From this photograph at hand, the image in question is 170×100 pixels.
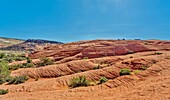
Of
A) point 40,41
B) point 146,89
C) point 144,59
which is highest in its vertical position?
point 40,41

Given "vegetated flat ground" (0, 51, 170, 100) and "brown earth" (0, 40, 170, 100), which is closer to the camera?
"vegetated flat ground" (0, 51, 170, 100)

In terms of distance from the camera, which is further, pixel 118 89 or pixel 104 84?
pixel 104 84

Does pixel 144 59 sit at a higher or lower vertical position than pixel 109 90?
higher

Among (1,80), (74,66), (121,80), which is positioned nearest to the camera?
(121,80)

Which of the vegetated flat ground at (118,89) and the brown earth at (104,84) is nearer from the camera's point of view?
the vegetated flat ground at (118,89)

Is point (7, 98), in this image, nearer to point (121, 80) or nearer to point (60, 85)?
point (60, 85)

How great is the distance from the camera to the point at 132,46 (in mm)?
42156

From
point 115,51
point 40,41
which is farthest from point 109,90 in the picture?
point 40,41

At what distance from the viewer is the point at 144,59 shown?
83.9ft

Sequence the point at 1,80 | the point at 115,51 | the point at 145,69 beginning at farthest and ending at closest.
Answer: the point at 115,51 < the point at 1,80 < the point at 145,69

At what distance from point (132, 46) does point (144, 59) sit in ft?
55.1

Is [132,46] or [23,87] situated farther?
[132,46]

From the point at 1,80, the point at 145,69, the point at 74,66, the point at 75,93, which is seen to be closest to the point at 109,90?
the point at 75,93

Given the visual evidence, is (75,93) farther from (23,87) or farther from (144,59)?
(144,59)
